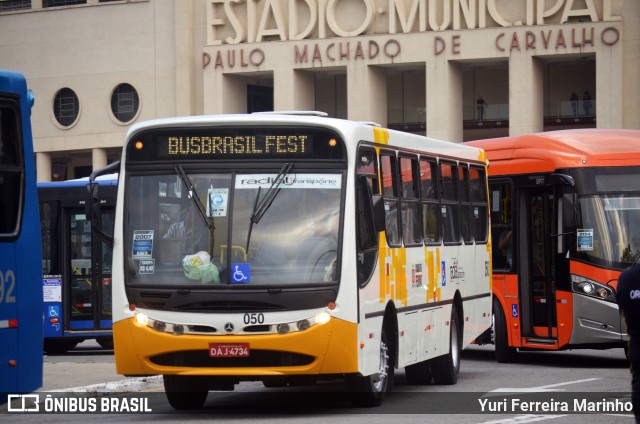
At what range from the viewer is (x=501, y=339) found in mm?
21453

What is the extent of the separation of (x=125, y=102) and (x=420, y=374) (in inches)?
2018

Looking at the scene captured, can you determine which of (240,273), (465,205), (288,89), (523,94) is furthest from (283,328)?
(288,89)

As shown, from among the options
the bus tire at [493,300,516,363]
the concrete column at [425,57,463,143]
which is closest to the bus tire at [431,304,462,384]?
the bus tire at [493,300,516,363]

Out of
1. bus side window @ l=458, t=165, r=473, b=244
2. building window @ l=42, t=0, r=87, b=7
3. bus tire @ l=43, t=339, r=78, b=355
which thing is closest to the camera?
bus side window @ l=458, t=165, r=473, b=244

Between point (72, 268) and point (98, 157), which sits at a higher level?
point (98, 157)

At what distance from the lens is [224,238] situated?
13477 mm

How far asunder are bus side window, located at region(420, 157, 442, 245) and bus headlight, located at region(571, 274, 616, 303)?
361 centimetres

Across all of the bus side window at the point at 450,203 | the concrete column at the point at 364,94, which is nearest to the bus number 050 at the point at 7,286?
the bus side window at the point at 450,203

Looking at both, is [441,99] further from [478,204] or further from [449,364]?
[449,364]

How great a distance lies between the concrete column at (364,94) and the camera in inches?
2359

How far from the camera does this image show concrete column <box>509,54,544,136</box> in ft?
187

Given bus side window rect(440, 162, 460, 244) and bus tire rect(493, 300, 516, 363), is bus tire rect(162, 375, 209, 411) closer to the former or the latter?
bus side window rect(440, 162, 460, 244)

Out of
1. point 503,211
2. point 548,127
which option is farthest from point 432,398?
point 548,127

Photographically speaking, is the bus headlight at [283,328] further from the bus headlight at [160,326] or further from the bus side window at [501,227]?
the bus side window at [501,227]
